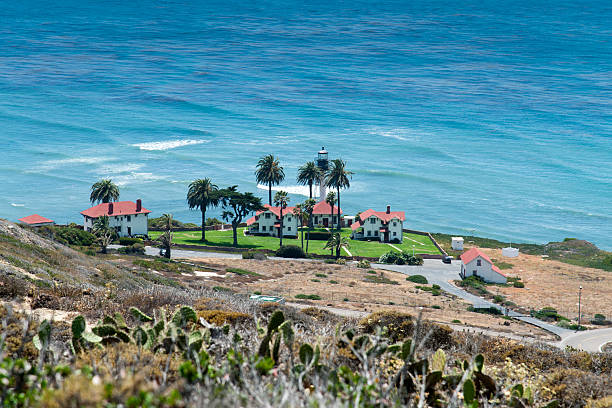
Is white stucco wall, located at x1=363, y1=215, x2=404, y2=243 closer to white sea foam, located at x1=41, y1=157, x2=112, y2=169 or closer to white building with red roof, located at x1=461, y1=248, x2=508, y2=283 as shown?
white building with red roof, located at x1=461, y1=248, x2=508, y2=283

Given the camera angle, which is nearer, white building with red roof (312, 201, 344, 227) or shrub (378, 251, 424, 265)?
shrub (378, 251, 424, 265)

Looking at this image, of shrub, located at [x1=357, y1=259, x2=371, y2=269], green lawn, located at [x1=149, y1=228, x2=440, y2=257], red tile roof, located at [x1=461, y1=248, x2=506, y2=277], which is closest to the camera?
red tile roof, located at [x1=461, y1=248, x2=506, y2=277]

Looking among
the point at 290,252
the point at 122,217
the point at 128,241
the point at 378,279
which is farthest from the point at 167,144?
the point at 378,279

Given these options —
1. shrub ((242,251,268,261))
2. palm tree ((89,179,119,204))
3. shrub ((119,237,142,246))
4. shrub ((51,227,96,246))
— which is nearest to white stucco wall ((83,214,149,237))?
shrub ((119,237,142,246))

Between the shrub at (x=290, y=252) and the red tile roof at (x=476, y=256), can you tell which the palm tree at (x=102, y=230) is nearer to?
the shrub at (x=290, y=252)

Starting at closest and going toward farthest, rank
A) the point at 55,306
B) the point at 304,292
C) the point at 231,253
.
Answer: the point at 55,306, the point at 304,292, the point at 231,253

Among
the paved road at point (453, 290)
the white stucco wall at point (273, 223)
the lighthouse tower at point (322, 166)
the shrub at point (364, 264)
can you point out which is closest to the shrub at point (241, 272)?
the paved road at point (453, 290)

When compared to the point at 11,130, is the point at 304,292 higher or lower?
lower

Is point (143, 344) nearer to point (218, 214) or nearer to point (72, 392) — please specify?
point (72, 392)

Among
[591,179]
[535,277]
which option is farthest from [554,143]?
[535,277]
